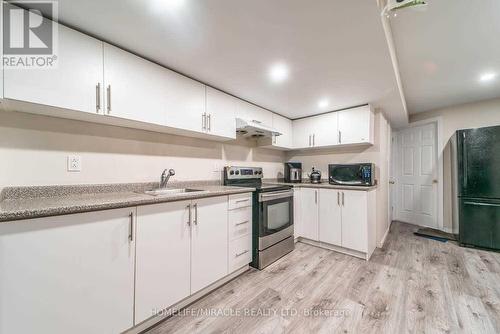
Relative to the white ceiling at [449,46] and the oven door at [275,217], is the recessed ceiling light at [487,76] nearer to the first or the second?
the white ceiling at [449,46]

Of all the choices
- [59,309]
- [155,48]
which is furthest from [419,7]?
[59,309]

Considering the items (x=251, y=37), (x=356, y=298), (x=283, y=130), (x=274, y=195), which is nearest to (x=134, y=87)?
(x=251, y=37)

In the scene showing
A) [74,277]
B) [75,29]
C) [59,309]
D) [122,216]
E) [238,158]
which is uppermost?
[75,29]

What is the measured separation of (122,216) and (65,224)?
26 cm

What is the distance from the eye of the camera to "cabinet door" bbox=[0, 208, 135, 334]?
36.5 inches

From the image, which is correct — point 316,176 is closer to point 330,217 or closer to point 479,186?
point 330,217

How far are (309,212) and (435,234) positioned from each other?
93.7 inches

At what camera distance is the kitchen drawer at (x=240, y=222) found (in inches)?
77.6

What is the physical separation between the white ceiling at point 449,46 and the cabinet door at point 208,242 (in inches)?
83.7

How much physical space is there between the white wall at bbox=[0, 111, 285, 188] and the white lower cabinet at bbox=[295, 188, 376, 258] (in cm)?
152

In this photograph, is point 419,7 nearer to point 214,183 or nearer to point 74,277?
point 214,183

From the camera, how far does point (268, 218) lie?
2268 millimetres

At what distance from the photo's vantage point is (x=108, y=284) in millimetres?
1183

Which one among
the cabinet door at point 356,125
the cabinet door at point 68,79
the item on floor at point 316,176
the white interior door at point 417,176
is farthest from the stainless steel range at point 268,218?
the white interior door at point 417,176
